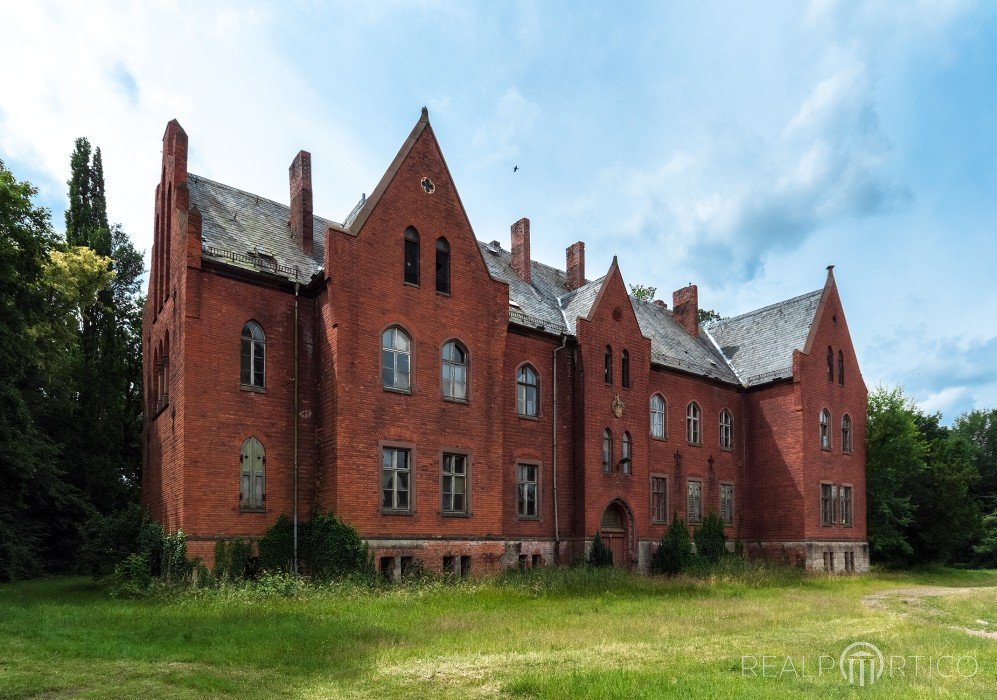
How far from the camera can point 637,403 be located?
3005 cm

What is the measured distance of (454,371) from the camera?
24.1 meters

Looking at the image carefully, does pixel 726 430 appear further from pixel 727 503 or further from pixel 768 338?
pixel 768 338

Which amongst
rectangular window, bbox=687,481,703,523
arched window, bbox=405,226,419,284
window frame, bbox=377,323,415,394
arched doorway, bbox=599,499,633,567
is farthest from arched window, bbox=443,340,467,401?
rectangular window, bbox=687,481,703,523

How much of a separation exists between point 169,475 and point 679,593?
47.8 feet

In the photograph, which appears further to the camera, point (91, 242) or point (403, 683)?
point (91, 242)

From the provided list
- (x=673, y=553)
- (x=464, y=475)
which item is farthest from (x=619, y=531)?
(x=464, y=475)

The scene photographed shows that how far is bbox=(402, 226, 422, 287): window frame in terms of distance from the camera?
23375 mm

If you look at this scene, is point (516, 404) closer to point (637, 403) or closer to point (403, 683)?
point (637, 403)

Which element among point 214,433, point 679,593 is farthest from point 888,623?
point 214,433

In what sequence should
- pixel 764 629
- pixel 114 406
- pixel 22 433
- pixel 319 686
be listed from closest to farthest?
pixel 319 686, pixel 764 629, pixel 22 433, pixel 114 406

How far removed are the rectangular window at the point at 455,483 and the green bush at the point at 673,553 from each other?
33.3ft

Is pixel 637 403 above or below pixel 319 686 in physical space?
above

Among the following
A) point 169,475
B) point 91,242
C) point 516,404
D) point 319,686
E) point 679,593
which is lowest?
point 679,593
